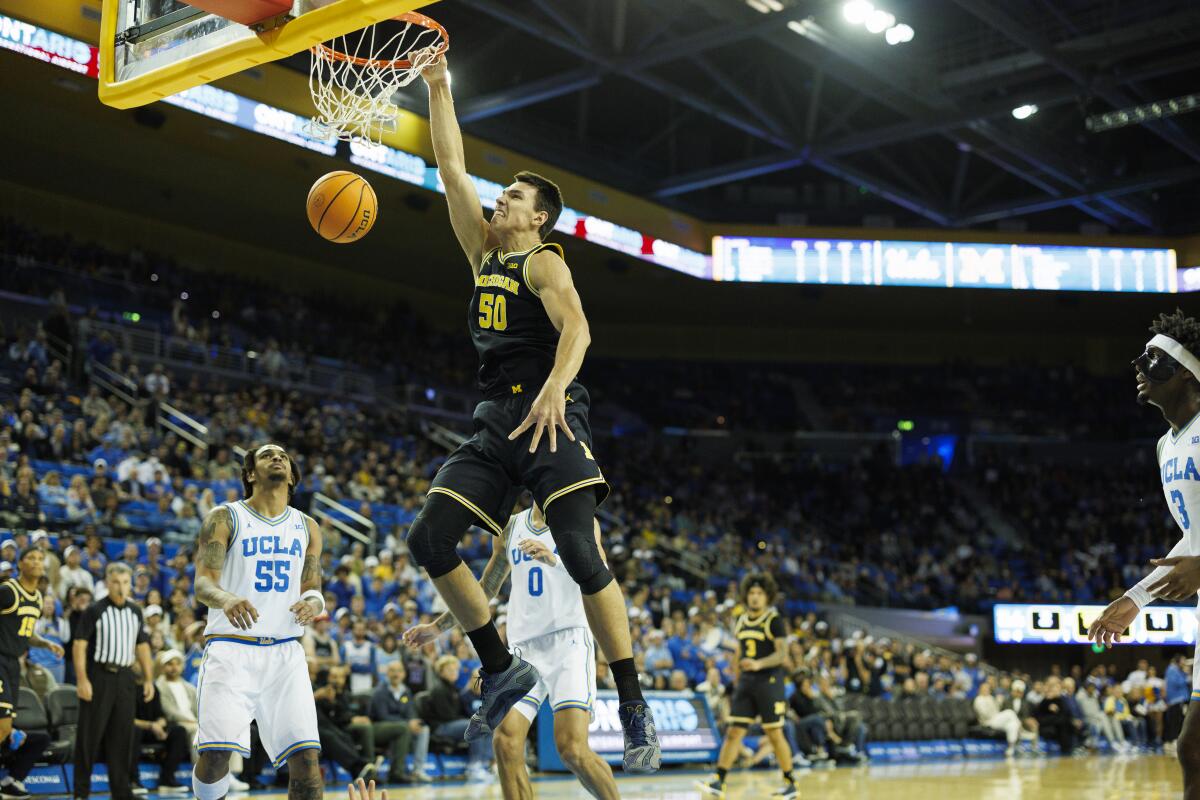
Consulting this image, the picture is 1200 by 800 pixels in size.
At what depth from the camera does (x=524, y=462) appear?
480 cm

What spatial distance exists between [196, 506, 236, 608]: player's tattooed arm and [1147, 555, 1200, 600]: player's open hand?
172 inches

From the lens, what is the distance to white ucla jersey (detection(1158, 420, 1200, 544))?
493 centimetres

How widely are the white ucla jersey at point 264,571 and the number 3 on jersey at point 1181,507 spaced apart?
14.1ft

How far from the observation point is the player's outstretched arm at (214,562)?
6.12 meters

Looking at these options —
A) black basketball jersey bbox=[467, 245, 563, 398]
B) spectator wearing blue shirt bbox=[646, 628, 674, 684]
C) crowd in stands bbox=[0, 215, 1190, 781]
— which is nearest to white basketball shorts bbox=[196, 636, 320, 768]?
black basketball jersey bbox=[467, 245, 563, 398]

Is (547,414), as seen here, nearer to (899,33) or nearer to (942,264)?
(899,33)

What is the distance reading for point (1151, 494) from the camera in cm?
3131

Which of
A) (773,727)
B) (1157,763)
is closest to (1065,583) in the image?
(1157,763)

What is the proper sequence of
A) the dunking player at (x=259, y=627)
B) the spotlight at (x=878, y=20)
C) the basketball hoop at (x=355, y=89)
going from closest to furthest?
1. the dunking player at (x=259, y=627)
2. the basketball hoop at (x=355, y=89)
3. the spotlight at (x=878, y=20)

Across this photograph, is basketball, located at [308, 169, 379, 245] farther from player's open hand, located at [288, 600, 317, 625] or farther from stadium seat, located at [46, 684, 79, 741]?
stadium seat, located at [46, 684, 79, 741]

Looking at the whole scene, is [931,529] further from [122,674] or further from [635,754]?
[635,754]

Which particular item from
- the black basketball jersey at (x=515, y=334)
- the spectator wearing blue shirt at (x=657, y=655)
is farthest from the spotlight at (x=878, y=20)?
the black basketball jersey at (x=515, y=334)

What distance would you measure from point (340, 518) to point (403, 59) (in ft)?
41.8

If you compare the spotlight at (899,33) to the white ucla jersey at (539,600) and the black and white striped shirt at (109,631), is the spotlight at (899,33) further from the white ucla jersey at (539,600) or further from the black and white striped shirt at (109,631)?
the white ucla jersey at (539,600)
